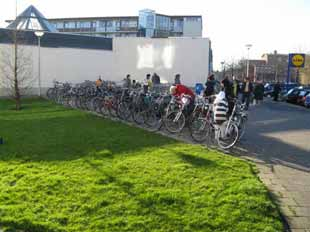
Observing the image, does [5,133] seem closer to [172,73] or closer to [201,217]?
[201,217]

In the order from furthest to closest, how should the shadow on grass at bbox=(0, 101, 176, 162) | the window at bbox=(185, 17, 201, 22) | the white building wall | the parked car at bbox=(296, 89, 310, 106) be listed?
the window at bbox=(185, 17, 201, 22)
the white building wall
the parked car at bbox=(296, 89, 310, 106)
the shadow on grass at bbox=(0, 101, 176, 162)

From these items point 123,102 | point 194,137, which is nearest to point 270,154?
point 194,137

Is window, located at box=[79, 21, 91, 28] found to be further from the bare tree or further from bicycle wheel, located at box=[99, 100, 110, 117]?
bicycle wheel, located at box=[99, 100, 110, 117]

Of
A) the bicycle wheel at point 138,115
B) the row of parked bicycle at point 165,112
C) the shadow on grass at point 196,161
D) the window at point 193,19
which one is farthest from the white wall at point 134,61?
the window at point 193,19

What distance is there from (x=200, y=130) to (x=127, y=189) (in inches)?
159

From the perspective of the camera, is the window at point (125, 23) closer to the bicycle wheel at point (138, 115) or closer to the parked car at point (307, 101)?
the parked car at point (307, 101)

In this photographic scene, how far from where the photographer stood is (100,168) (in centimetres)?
594

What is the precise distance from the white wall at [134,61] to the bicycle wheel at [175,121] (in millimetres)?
16530

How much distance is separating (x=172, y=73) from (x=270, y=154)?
62.9 feet

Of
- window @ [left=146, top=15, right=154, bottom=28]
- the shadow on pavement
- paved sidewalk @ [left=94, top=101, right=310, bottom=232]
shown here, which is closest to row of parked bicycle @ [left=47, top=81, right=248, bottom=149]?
paved sidewalk @ [left=94, top=101, right=310, bottom=232]

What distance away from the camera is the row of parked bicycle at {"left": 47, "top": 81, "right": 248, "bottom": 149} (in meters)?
8.08

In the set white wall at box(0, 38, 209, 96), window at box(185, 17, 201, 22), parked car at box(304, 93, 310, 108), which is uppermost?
window at box(185, 17, 201, 22)

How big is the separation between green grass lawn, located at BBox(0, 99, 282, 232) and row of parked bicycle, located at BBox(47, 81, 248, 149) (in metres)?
0.77

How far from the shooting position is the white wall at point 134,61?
2484 cm
